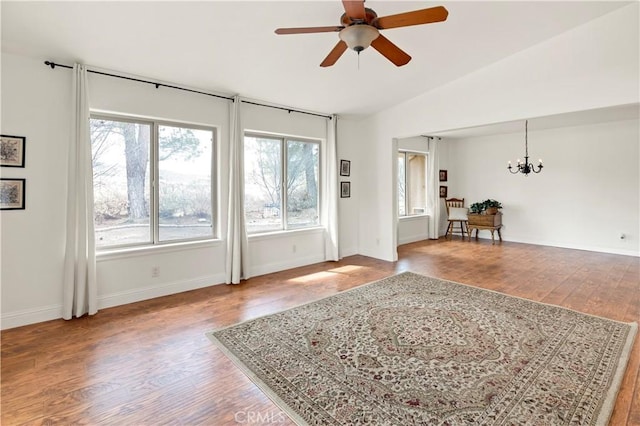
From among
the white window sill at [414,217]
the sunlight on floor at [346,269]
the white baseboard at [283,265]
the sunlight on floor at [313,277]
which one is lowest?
the sunlight on floor at [313,277]

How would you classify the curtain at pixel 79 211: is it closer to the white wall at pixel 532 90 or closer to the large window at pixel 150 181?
the large window at pixel 150 181

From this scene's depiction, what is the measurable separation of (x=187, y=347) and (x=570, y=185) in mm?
7988

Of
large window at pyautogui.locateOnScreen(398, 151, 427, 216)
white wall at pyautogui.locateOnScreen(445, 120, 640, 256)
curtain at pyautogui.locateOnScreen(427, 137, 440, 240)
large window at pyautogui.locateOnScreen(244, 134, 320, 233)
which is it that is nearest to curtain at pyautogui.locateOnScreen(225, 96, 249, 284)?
large window at pyautogui.locateOnScreen(244, 134, 320, 233)

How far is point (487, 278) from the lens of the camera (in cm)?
469

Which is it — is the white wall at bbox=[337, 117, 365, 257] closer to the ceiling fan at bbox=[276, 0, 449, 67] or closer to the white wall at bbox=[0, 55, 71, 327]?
the ceiling fan at bbox=[276, 0, 449, 67]

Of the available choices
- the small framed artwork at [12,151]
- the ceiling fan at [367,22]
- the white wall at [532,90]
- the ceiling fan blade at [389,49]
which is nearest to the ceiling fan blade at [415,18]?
the ceiling fan at [367,22]

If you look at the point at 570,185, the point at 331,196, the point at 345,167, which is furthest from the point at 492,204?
the point at 331,196

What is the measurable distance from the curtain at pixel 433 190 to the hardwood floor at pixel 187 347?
2.89m

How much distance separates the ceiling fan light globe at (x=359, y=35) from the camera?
2236mm

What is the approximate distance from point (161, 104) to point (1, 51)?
4.62 feet

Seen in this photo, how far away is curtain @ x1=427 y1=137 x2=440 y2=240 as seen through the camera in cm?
823

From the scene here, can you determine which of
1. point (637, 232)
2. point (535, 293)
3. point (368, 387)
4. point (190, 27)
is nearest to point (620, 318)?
point (535, 293)

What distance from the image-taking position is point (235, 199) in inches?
177

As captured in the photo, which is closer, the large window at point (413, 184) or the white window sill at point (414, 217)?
the white window sill at point (414, 217)
